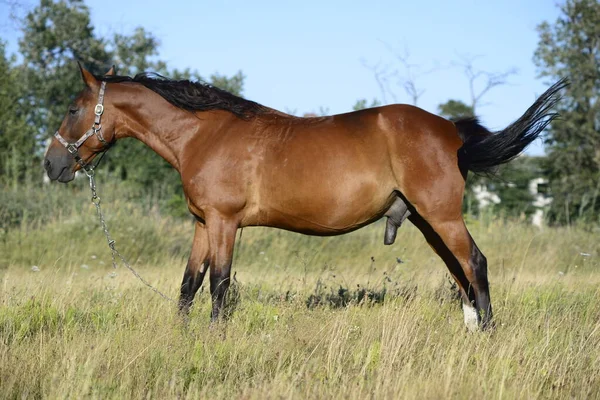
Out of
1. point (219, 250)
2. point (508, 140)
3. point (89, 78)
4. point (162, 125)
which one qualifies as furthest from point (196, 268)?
point (508, 140)

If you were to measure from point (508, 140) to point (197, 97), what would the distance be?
2808 mm

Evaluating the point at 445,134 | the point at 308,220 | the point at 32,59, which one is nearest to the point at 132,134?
the point at 308,220

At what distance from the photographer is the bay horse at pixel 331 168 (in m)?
5.46

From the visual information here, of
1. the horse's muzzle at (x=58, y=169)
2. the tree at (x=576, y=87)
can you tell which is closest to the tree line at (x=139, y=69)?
the tree at (x=576, y=87)

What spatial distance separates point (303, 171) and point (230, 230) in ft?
2.65

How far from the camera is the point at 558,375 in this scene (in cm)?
418

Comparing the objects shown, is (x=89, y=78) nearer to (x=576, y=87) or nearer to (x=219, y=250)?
(x=219, y=250)

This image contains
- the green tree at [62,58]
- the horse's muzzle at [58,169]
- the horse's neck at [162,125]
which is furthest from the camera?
the green tree at [62,58]

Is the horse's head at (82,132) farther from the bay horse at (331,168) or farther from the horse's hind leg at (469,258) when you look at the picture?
the horse's hind leg at (469,258)

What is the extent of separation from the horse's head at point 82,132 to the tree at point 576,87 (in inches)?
794

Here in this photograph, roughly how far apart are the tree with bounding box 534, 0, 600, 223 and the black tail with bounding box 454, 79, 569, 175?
61.6 ft

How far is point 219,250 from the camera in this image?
5.55 m

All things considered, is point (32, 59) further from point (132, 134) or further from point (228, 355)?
point (228, 355)

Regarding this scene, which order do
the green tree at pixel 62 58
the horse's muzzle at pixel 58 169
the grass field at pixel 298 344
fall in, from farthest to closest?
the green tree at pixel 62 58, the horse's muzzle at pixel 58 169, the grass field at pixel 298 344
